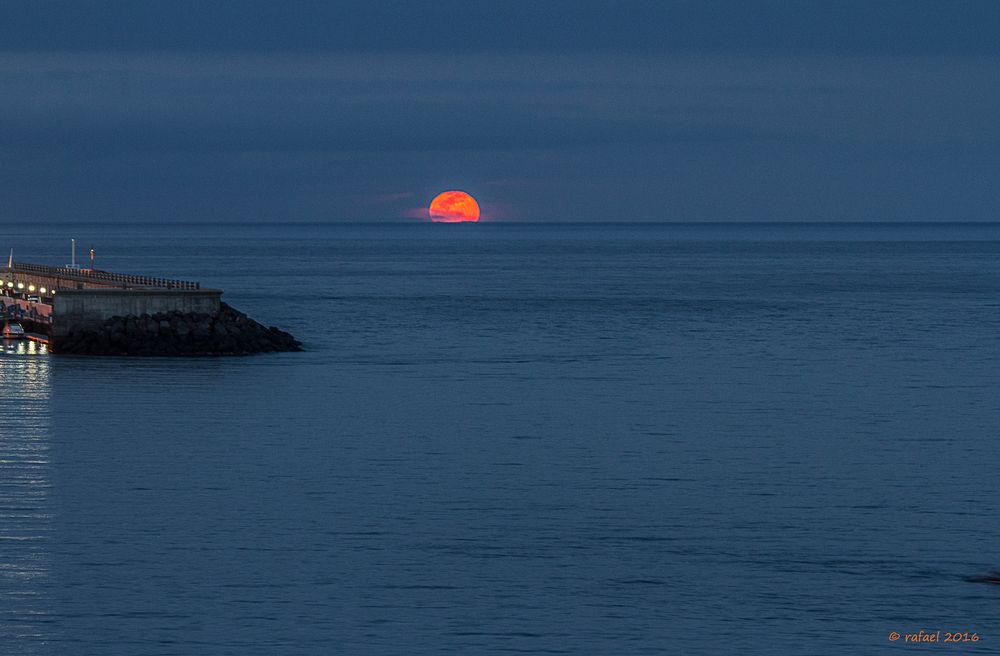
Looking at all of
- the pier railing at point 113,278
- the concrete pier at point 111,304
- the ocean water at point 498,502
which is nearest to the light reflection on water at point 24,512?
the ocean water at point 498,502

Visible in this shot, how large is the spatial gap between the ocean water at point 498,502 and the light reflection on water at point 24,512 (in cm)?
10

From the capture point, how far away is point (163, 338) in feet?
225

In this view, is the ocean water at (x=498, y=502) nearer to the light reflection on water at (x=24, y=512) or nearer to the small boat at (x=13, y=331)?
the light reflection on water at (x=24, y=512)

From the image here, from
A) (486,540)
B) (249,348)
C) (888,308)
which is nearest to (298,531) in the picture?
(486,540)

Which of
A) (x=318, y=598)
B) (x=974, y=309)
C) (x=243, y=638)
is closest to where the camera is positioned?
(x=243, y=638)

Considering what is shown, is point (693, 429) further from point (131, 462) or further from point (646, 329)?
point (646, 329)

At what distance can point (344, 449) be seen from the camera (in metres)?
42.4

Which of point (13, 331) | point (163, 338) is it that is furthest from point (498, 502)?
point (13, 331)

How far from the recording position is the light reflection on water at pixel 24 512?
81.9ft

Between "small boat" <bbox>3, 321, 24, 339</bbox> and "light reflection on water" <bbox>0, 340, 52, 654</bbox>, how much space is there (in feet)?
65.4

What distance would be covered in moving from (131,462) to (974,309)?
270ft

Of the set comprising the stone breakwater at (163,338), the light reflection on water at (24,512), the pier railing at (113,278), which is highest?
the pier railing at (113,278)

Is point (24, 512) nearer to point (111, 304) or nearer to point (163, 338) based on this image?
point (163, 338)

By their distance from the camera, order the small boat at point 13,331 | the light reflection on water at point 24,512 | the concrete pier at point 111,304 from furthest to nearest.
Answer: the small boat at point 13,331 → the concrete pier at point 111,304 → the light reflection on water at point 24,512
